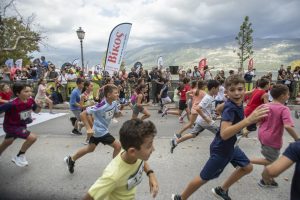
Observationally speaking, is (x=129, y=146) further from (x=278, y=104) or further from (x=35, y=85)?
(x=35, y=85)

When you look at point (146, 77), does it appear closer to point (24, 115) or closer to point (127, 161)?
point (24, 115)

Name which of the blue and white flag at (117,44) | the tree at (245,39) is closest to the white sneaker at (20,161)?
the blue and white flag at (117,44)

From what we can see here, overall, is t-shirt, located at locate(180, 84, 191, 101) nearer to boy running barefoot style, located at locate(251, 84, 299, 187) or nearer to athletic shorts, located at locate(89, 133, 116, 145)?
athletic shorts, located at locate(89, 133, 116, 145)

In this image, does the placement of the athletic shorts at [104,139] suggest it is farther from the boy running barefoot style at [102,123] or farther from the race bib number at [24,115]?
the race bib number at [24,115]

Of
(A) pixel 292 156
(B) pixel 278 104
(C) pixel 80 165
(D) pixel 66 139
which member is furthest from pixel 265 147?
(D) pixel 66 139

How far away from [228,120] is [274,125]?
121cm

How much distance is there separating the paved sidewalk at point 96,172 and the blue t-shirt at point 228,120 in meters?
0.88

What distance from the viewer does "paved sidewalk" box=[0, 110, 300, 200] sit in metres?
3.79

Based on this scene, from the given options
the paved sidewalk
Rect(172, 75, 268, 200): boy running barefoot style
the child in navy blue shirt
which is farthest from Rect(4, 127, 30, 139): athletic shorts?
the child in navy blue shirt

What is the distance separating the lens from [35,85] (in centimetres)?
1445

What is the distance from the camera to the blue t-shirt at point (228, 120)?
9.20 feet

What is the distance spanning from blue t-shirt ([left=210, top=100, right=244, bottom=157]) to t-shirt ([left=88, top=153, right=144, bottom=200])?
1.06m

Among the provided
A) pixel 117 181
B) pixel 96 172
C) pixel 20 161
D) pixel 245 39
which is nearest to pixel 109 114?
pixel 96 172

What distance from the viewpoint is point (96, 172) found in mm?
4625
